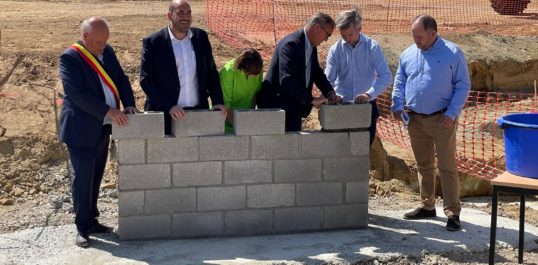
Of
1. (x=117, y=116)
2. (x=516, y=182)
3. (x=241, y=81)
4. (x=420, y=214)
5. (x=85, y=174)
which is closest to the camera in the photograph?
(x=516, y=182)

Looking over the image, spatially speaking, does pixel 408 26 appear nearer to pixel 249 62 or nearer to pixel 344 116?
pixel 344 116

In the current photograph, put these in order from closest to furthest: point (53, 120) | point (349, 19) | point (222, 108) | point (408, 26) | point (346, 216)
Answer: point (222, 108) < point (349, 19) < point (346, 216) < point (53, 120) < point (408, 26)

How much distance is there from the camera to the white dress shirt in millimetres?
6246

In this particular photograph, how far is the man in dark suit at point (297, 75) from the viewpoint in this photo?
6336mm

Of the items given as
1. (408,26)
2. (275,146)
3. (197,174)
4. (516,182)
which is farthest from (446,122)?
(408,26)

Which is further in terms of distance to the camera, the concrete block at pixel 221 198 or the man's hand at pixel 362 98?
the man's hand at pixel 362 98

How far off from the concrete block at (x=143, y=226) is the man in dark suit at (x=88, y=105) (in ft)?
0.92

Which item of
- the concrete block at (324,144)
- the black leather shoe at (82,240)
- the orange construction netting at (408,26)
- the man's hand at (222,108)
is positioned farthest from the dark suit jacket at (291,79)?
the orange construction netting at (408,26)

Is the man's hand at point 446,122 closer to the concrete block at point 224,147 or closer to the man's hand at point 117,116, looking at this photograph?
the concrete block at point 224,147

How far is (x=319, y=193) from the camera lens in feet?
22.0

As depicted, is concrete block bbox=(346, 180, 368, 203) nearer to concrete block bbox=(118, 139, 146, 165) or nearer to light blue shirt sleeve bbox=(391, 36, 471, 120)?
light blue shirt sleeve bbox=(391, 36, 471, 120)

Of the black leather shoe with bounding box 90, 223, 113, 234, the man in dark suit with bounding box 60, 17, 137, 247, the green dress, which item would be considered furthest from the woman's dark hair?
the black leather shoe with bounding box 90, 223, 113, 234

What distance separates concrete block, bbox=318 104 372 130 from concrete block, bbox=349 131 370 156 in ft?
0.23

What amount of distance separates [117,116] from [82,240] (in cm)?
105
